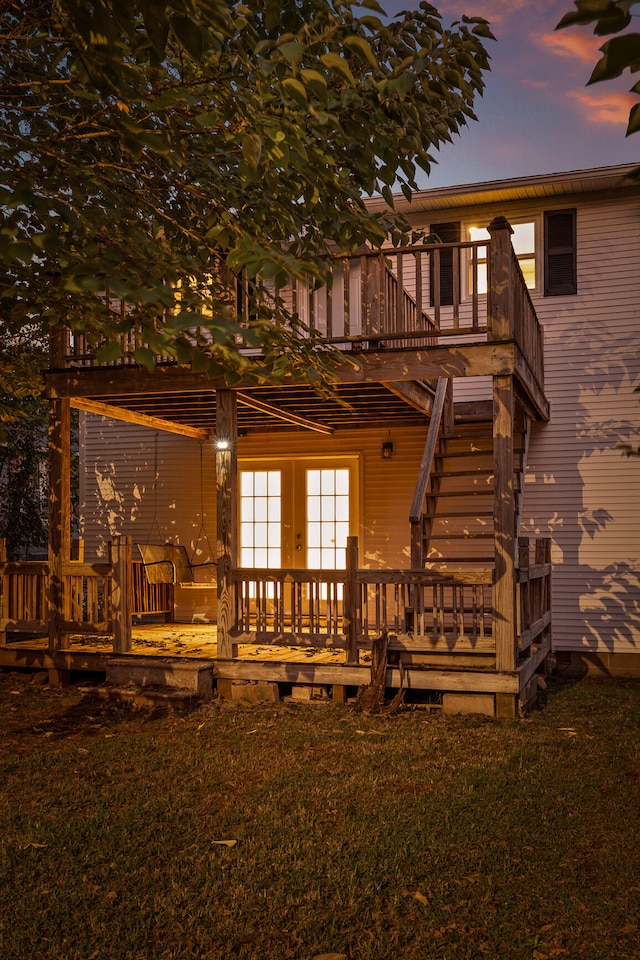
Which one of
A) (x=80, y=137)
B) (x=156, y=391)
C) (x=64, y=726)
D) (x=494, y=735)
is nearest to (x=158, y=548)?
(x=156, y=391)

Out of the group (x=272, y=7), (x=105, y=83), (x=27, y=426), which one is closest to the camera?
(x=105, y=83)

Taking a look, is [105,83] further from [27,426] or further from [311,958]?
[27,426]

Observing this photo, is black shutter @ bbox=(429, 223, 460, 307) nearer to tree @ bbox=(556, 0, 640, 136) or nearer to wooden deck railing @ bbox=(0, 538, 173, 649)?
wooden deck railing @ bbox=(0, 538, 173, 649)

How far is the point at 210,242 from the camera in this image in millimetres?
6512

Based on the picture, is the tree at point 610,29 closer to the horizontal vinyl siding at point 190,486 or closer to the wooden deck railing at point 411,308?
the wooden deck railing at point 411,308

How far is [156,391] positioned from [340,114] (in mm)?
5004

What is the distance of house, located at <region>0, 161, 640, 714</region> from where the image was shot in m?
8.40

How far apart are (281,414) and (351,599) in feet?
10.6

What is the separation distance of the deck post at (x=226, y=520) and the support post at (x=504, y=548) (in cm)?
278

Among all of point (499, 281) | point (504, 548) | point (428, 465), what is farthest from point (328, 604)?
point (499, 281)

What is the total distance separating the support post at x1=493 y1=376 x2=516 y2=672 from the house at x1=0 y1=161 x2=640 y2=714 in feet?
0.06

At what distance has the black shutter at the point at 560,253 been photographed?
39.1ft

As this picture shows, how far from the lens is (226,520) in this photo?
9.05 metres

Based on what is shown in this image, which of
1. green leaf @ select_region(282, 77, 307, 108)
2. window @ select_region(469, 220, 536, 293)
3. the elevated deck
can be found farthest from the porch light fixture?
green leaf @ select_region(282, 77, 307, 108)
